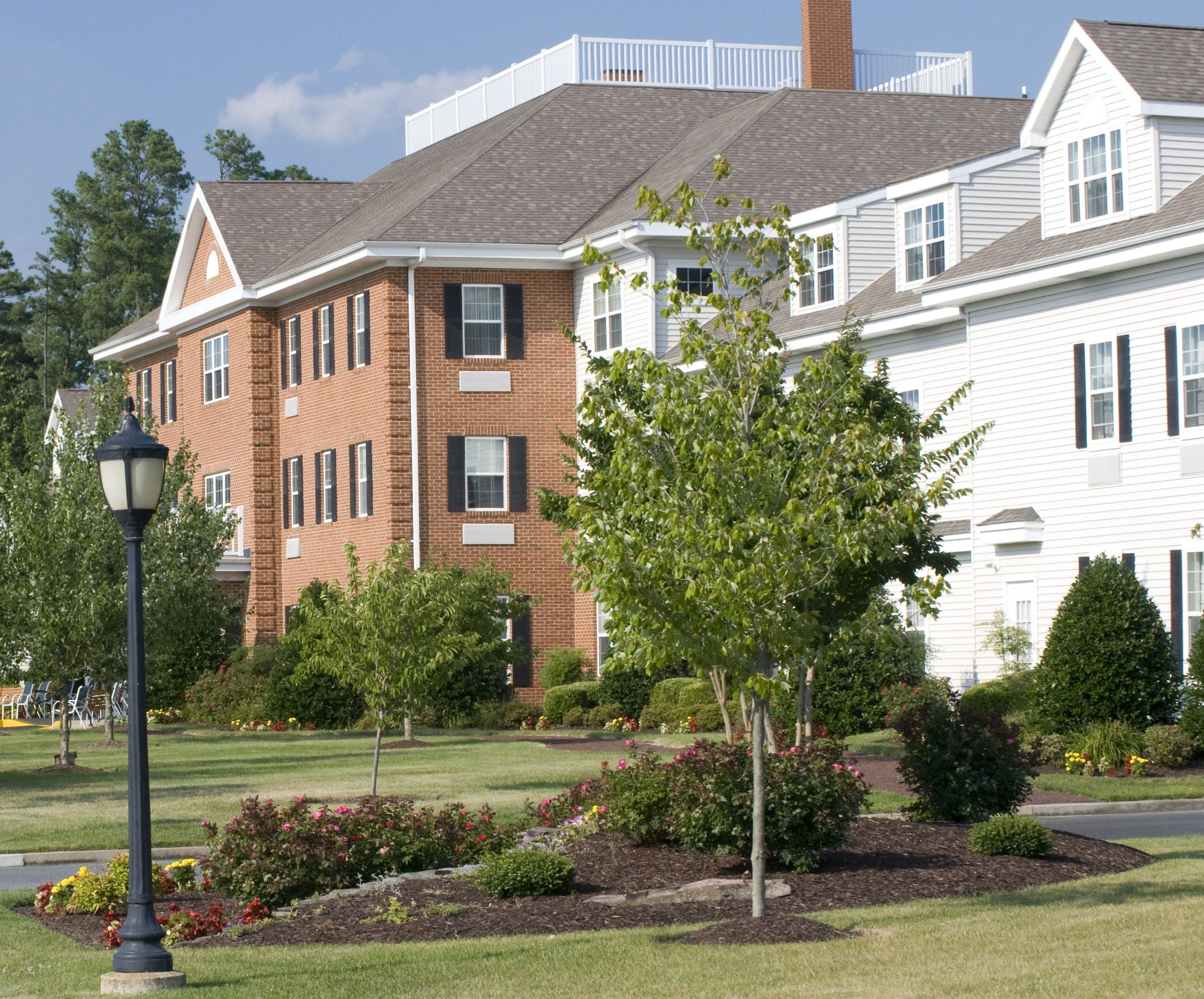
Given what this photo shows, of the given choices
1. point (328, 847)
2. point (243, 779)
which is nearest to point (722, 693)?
point (243, 779)

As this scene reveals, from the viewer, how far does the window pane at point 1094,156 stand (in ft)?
87.5

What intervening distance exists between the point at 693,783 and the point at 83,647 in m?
15.9

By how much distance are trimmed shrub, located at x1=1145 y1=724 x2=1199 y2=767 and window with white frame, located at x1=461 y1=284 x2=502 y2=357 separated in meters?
18.8

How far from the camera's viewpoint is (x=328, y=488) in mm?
40281

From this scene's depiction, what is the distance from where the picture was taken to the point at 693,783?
13.9 meters

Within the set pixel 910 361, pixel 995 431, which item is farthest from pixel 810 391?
pixel 910 361

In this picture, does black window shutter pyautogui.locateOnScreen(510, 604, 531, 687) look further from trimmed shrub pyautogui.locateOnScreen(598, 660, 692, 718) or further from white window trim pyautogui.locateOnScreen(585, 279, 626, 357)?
white window trim pyautogui.locateOnScreen(585, 279, 626, 357)

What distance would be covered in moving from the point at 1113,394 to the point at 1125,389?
300 millimetres

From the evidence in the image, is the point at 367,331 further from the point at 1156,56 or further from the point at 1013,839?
the point at 1013,839

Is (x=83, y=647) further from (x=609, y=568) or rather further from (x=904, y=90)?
(x=904, y=90)

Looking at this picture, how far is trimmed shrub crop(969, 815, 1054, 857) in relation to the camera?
46.0 ft

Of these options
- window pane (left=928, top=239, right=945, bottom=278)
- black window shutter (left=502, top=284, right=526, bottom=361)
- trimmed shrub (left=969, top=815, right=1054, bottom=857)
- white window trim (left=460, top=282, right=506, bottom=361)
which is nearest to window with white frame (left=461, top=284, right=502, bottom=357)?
white window trim (left=460, top=282, right=506, bottom=361)

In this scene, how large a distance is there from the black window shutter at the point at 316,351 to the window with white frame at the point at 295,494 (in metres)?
2.35

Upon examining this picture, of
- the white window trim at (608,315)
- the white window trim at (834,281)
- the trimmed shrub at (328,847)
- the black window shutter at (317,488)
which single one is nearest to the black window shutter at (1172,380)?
the white window trim at (834,281)
